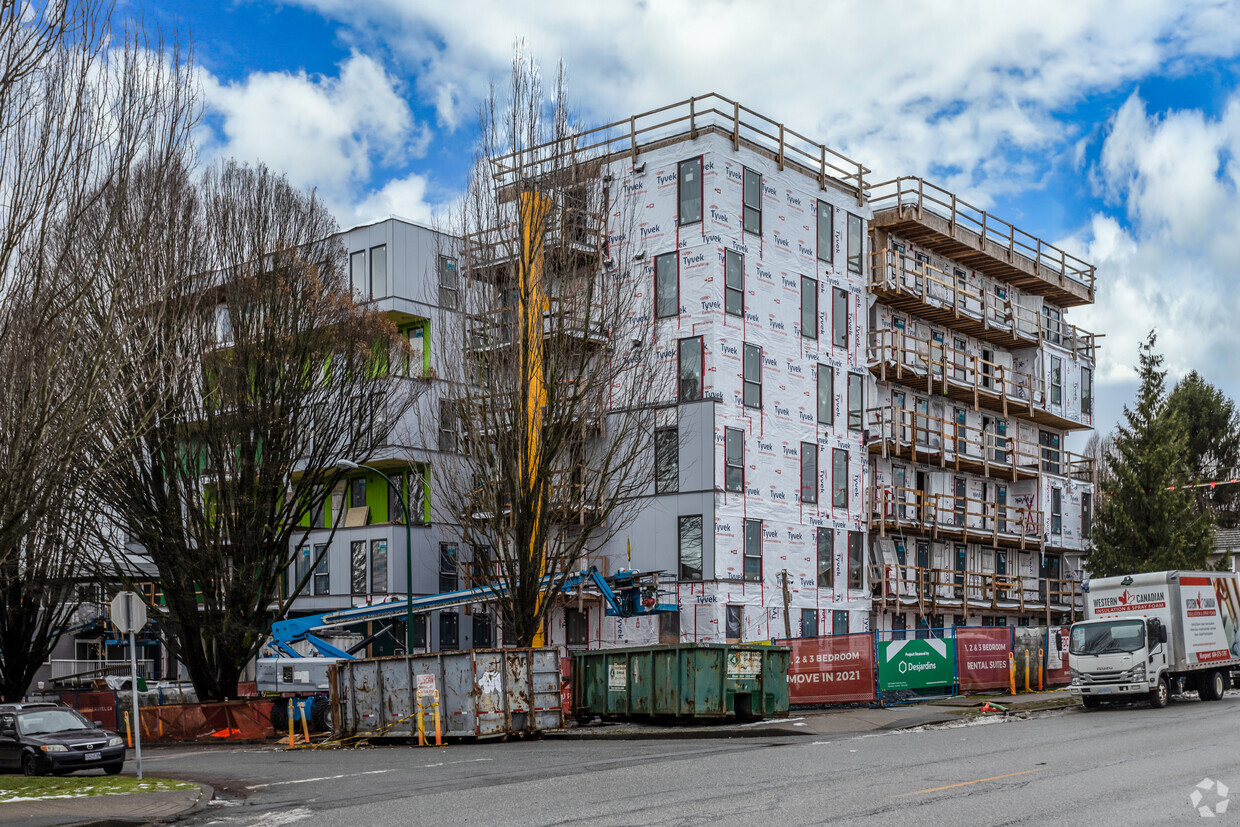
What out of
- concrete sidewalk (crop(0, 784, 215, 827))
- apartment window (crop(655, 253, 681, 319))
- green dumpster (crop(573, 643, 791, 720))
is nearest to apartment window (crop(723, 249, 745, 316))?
apartment window (crop(655, 253, 681, 319))

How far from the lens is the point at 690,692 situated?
26109mm

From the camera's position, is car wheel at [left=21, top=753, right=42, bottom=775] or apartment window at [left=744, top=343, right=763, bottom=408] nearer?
car wheel at [left=21, top=753, right=42, bottom=775]

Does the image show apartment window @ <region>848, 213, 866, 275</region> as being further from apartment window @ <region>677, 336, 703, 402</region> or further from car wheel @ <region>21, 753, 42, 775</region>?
car wheel @ <region>21, 753, 42, 775</region>

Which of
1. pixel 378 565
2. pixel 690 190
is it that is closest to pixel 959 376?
pixel 690 190

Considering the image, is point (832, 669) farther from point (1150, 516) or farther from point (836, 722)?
point (1150, 516)

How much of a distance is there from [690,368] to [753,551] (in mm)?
5649

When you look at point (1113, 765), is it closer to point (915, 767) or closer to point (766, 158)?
point (915, 767)

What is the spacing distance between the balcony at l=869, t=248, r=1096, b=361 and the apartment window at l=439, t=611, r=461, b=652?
17.7 m

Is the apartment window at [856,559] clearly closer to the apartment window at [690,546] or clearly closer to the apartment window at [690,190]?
the apartment window at [690,546]

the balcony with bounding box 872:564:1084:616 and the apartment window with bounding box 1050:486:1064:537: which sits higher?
the apartment window with bounding box 1050:486:1064:537

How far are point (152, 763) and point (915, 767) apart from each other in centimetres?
1614

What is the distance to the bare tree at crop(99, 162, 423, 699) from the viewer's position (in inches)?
1167

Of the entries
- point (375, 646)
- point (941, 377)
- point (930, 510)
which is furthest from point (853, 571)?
point (375, 646)

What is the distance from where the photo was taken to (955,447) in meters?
43.1
